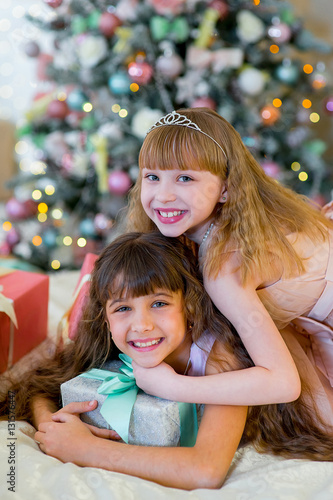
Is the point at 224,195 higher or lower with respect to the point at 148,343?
higher

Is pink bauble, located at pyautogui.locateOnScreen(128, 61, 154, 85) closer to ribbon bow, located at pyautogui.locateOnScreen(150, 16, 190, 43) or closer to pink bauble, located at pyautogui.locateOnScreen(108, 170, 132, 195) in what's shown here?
ribbon bow, located at pyautogui.locateOnScreen(150, 16, 190, 43)

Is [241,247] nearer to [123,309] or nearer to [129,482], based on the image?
[123,309]

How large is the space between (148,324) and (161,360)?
0.10 metres

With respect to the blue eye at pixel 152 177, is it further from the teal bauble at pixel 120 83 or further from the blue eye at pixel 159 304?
the teal bauble at pixel 120 83

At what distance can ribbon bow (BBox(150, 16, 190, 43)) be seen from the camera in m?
2.34

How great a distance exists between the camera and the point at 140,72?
92.6 inches

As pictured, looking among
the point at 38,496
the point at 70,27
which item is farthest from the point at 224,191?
the point at 70,27

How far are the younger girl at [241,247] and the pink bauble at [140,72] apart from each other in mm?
1112

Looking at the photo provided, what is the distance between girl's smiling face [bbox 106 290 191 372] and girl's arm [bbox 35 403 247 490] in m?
0.16

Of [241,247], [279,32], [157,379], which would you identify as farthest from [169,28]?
[157,379]

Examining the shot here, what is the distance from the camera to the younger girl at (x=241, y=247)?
1.09 metres

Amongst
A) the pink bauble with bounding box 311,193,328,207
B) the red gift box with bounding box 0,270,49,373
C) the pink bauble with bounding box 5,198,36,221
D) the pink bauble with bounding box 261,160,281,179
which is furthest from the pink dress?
the pink bauble with bounding box 5,198,36,221

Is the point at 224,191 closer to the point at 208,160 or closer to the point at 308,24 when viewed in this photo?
the point at 208,160

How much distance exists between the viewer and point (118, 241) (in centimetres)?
121
